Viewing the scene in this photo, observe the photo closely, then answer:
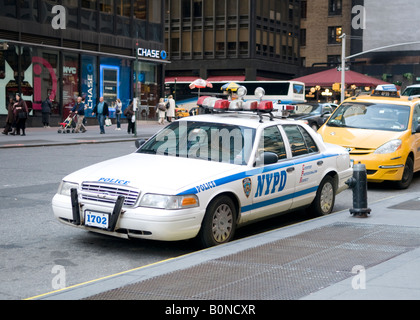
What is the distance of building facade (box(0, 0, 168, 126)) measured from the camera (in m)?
33.5

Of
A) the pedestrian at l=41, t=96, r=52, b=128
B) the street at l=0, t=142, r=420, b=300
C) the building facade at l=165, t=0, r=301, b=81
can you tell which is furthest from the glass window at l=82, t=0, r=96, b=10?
the building facade at l=165, t=0, r=301, b=81

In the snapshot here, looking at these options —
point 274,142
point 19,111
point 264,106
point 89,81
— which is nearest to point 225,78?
point 89,81

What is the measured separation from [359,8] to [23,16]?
5315cm

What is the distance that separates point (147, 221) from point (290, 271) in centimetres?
171

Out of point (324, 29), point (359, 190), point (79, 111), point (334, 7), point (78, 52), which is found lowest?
point (359, 190)

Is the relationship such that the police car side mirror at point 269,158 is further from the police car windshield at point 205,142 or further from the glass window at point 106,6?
the glass window at point 106,6

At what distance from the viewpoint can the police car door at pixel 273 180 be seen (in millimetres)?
7871

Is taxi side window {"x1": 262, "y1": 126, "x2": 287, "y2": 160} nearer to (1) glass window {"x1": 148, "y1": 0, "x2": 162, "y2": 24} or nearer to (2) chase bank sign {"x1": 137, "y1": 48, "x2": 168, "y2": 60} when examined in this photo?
(2) chase bank sign {"x1": 137, "y1": 48, "x2": 168, "y2": 60}

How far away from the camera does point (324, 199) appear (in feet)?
31.0

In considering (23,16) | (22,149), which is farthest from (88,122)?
(22,149)

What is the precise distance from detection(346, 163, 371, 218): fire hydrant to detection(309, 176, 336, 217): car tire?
1.98ft

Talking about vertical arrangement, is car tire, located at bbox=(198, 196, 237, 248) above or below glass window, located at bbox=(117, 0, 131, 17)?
below

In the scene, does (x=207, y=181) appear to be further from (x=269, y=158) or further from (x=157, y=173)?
(x=269, y=158)

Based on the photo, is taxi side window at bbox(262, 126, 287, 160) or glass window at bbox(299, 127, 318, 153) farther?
glass window at bbox(299, 127, 318, 153)
